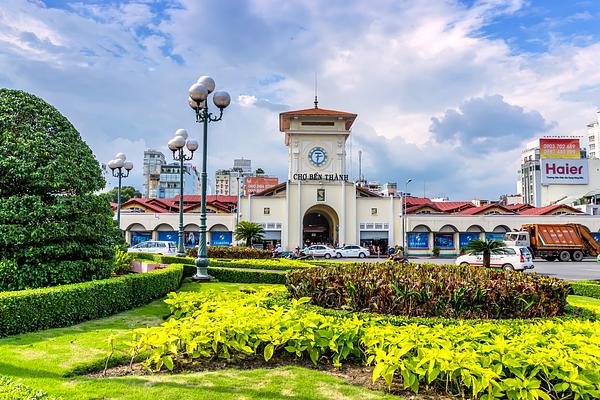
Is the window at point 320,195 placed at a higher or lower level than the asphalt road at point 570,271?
higher

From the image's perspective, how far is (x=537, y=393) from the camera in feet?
14.1

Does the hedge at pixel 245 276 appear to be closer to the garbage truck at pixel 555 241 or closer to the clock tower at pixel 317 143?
the garbage truck at pixel 555 241

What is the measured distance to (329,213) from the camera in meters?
47.0

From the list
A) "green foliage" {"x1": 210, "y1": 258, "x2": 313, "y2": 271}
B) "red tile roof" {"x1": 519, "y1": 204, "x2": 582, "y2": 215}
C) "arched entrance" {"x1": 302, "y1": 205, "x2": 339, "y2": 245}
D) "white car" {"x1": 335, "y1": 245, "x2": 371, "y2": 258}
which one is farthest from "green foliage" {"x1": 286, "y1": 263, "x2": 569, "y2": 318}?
"red tile roof" {"x1": 519, "y1": 204, "x2": 582, "y2": 215}

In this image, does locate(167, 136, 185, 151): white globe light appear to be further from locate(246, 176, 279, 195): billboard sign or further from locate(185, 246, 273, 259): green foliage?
locate(246, 176, 279, 195): billboard sign

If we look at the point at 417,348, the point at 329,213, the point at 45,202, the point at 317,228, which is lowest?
the point at 417,348

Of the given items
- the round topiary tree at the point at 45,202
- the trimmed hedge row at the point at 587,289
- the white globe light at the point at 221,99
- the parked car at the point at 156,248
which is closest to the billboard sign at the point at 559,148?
the trimmed hedge row at the point at 587,289

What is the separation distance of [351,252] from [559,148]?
39068 millimetres

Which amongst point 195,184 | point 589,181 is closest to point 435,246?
point 589,181

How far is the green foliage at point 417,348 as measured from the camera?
177 inches

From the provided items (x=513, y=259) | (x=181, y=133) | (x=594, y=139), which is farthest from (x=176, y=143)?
(x=594, y=139)

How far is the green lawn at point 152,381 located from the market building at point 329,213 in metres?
36.7

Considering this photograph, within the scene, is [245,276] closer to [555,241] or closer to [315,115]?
[555,241]

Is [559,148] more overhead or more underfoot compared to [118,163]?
more overhead
